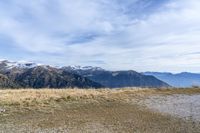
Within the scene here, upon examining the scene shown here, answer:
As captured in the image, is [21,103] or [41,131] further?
[21,103]

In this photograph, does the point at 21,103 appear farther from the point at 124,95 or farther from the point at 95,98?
the point at 124,95

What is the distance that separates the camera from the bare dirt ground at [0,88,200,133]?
61.4 feet

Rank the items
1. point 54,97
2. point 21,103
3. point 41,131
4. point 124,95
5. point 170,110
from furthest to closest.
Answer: point 124,95, point 54,97, point 21,103, point 170,110, point 41,131

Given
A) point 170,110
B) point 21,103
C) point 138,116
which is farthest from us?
point 21,103

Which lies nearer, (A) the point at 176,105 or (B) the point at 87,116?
(B) the point at 87,116

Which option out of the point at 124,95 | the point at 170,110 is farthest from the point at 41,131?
the point at 124,95

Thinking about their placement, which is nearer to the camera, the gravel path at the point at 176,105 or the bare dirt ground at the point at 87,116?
the bare dirt ground at the point at 87,116

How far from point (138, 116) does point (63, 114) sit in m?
5.16

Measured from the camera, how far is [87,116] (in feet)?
75.5

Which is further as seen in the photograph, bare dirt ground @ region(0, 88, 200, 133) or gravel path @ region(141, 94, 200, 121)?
gravel path @ region(141, 94, 200, 121)

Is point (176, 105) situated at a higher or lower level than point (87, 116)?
higher

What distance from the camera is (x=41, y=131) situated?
18250mm

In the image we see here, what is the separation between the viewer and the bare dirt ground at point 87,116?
61.4 ft

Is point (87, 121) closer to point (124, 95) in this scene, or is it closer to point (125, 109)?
point (125, 109)
